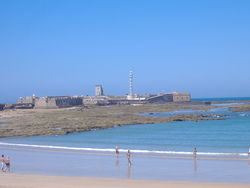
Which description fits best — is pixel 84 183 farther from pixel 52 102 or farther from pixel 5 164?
pixel 52 102

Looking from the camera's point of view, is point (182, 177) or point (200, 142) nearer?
point (182, 177)

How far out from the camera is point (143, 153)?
2747 cm

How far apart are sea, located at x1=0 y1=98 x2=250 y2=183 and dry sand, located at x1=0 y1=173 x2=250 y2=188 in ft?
3.82

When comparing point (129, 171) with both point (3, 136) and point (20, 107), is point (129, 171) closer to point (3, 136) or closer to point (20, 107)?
point (3, 136)

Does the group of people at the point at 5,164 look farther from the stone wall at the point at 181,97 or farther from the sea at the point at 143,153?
the stone wall at the point at 181,97

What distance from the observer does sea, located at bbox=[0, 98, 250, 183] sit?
19.9m

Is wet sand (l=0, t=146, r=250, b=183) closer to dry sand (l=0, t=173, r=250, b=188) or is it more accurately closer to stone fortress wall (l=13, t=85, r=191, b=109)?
dry sand (l=0, t=173, r=250, b=188)

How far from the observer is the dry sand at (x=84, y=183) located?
1647 centimetres

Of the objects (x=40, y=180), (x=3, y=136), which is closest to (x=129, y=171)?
(x=40, y=180)

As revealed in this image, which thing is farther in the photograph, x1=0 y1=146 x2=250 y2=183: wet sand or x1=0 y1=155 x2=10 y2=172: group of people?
x1=0 y1=155 x2=10 y2=172: group of people

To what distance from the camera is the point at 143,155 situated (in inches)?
1038

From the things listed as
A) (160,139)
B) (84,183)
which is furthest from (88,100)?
(84,183)

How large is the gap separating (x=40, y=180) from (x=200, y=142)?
759 inches

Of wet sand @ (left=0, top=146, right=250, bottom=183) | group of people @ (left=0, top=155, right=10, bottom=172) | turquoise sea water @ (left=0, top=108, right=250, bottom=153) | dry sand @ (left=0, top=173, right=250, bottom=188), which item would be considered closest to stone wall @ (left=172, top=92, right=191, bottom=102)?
turquoise sea water @ (left=0, top=108, right=250, bottom=153)
